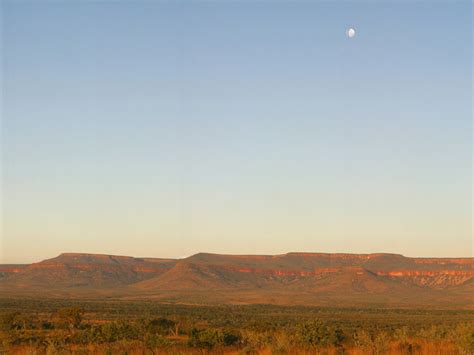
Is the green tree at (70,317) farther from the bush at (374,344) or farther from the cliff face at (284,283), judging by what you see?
the cliff face at (284,283)

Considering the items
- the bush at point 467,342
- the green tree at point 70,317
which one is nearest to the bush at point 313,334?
the bush at point 467,342

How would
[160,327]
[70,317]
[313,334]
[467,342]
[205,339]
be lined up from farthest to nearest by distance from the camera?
[70,317] < [160,327] < [313,334] < [205,339] < [467,342]

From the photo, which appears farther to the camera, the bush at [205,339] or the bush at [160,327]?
the bush at [160,327]

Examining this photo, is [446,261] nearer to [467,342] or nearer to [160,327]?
[160,327]

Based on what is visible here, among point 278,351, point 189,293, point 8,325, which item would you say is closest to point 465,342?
point 278,351

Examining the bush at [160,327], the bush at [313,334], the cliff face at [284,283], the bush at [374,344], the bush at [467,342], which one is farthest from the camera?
the cliff face at [284,283]

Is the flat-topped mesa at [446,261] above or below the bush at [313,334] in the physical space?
above

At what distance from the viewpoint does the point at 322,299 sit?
440 feet

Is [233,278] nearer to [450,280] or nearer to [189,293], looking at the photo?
[189,293]

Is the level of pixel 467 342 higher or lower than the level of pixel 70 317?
higher

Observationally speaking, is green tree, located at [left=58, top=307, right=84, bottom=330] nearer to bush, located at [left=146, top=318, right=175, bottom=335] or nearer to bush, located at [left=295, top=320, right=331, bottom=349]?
bush, located at [left=146, top=318, right=175, bottom=335]

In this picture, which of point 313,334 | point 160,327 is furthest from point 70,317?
point 313,334

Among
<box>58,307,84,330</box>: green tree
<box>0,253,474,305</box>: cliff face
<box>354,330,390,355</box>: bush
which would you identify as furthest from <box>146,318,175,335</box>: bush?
<box>0,253,474,305</box>: cliff face

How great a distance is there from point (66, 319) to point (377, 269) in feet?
463
